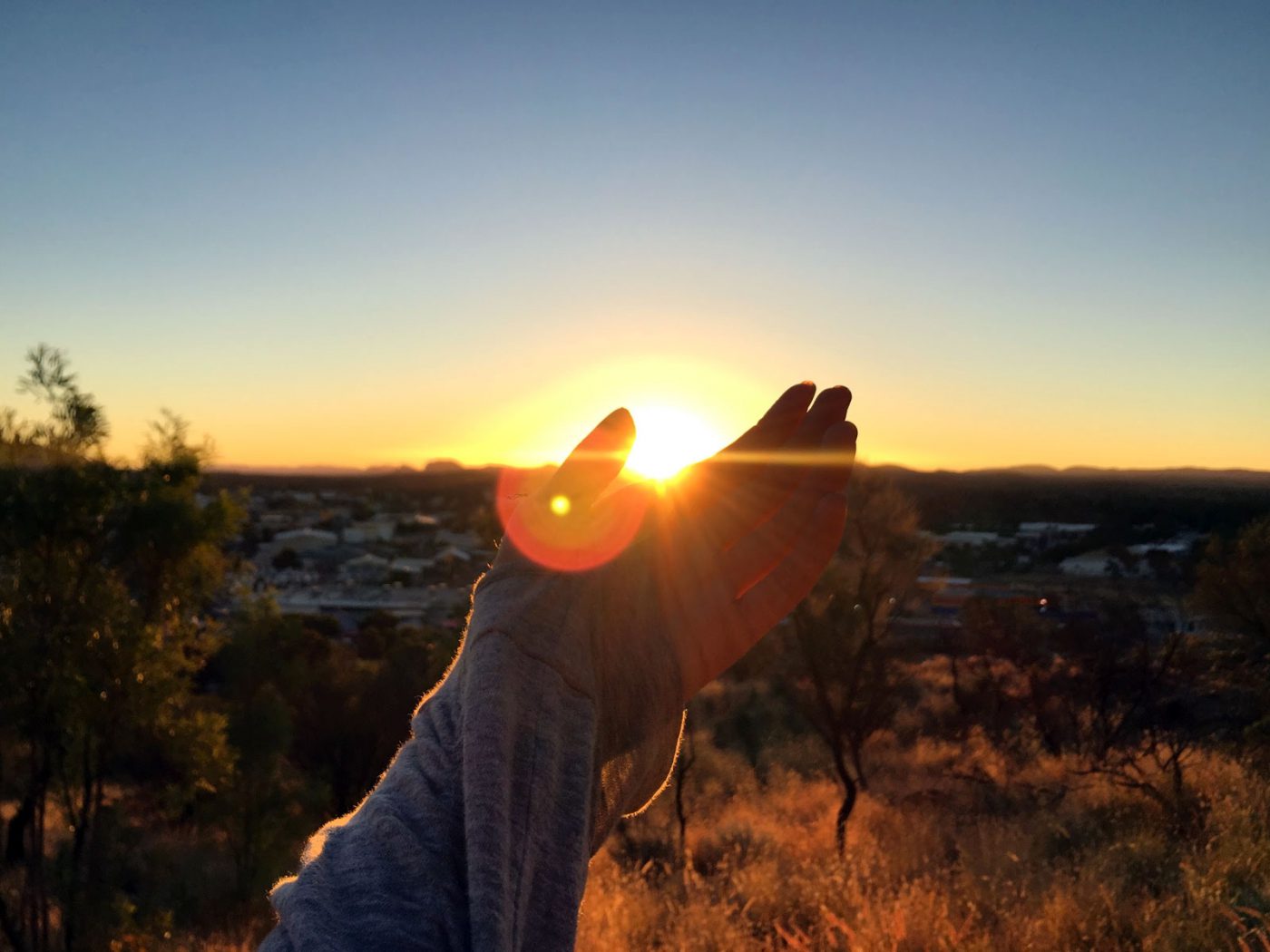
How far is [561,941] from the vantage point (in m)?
0.73

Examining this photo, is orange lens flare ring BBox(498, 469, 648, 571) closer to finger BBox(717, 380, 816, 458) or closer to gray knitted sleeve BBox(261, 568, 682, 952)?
gray knitted sleeve BBox(261, 568, 682, 952)

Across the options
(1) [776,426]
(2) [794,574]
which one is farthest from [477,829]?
(1) [776,426]

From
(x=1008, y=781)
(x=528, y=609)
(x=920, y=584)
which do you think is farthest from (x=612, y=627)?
(x=1008, y=781)

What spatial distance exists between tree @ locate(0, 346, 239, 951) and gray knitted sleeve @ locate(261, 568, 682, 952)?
27.8 ft

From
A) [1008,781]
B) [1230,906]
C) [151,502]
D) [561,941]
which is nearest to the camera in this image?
[561,941]

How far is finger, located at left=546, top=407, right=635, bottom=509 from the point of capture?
91 centimetres

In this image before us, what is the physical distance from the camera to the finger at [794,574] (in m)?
1.00

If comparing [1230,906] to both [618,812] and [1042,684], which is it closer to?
[618,812]

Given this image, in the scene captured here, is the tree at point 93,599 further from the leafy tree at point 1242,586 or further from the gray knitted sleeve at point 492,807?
the leafy tree at point 1242,586

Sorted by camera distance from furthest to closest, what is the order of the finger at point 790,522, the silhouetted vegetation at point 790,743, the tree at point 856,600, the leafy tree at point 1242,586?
the leafy tree at point 1242,586
the tree at point 856,600
the silhouetted vegetation at point 790,743
the finger at point 790,522

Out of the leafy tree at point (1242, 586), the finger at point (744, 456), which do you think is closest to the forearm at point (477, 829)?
the finger at point (744, 456)

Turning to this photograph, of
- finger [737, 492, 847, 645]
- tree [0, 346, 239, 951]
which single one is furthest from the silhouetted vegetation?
finger [737, 492, 847, 645]

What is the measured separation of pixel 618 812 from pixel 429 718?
213mm

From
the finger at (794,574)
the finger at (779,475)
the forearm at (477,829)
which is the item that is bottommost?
the forearm at (477,829)
